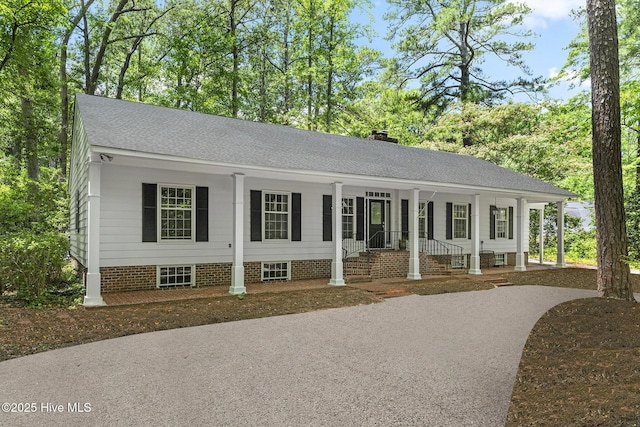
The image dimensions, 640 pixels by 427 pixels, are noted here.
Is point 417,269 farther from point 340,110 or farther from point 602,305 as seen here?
point 340,110

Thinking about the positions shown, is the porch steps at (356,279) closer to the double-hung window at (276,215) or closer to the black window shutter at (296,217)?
the black window shutter at (296,217)

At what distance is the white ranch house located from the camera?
943 cm

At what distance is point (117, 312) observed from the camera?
7.65 metres

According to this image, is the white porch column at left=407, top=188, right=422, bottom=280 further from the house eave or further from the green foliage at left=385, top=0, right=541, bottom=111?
the green foliage at left=385, top=0, right=541, bottom=111

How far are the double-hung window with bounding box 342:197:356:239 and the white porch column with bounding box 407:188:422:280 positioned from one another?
1950 millimetres

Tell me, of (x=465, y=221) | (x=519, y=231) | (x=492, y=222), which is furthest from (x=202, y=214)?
(x=492, y=222)

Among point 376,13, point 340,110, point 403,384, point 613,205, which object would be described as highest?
point 376,13

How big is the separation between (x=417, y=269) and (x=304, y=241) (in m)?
3.82

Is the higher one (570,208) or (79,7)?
(79,7)

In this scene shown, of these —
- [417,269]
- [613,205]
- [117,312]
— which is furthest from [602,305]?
[117,312]

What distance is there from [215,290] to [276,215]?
2.94 meters

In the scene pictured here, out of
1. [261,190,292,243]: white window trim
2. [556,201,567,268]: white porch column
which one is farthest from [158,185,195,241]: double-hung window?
[556,201,567,268]: white porch column

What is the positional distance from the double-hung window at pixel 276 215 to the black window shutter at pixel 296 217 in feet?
0.50

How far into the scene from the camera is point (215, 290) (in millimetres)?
10289
